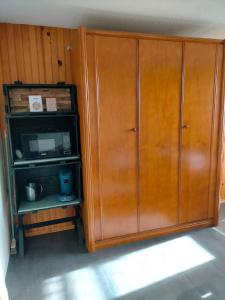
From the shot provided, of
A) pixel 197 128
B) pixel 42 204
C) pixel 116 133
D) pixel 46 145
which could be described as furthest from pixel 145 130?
pixel 42 204

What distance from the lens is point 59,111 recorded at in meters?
2.19

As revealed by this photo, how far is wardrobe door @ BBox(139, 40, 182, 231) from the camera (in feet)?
7.11

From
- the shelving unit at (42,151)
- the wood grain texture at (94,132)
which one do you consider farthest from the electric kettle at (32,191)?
the wood grain texture at (94,132)

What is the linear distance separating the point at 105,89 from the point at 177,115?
86 centimetres

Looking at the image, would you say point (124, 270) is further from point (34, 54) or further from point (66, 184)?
point (34, 54)

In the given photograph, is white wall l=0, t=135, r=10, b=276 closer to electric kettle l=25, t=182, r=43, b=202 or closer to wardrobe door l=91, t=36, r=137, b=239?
electric kettle l=25, t=182, r=43, b=202

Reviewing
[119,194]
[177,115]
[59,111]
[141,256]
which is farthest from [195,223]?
[59,111]

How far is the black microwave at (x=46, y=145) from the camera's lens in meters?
2.09

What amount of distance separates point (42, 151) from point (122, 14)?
1.54 meters

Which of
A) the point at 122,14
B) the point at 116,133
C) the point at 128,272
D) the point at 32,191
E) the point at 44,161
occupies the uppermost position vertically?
the point at 122,14

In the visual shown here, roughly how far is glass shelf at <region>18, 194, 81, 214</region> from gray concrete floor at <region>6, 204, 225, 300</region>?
509mm

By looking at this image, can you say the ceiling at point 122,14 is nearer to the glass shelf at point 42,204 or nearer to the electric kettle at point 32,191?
the electric kettle at point 32,191

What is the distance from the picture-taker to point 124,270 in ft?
6.48

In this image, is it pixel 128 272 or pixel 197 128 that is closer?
pixel 128 272
